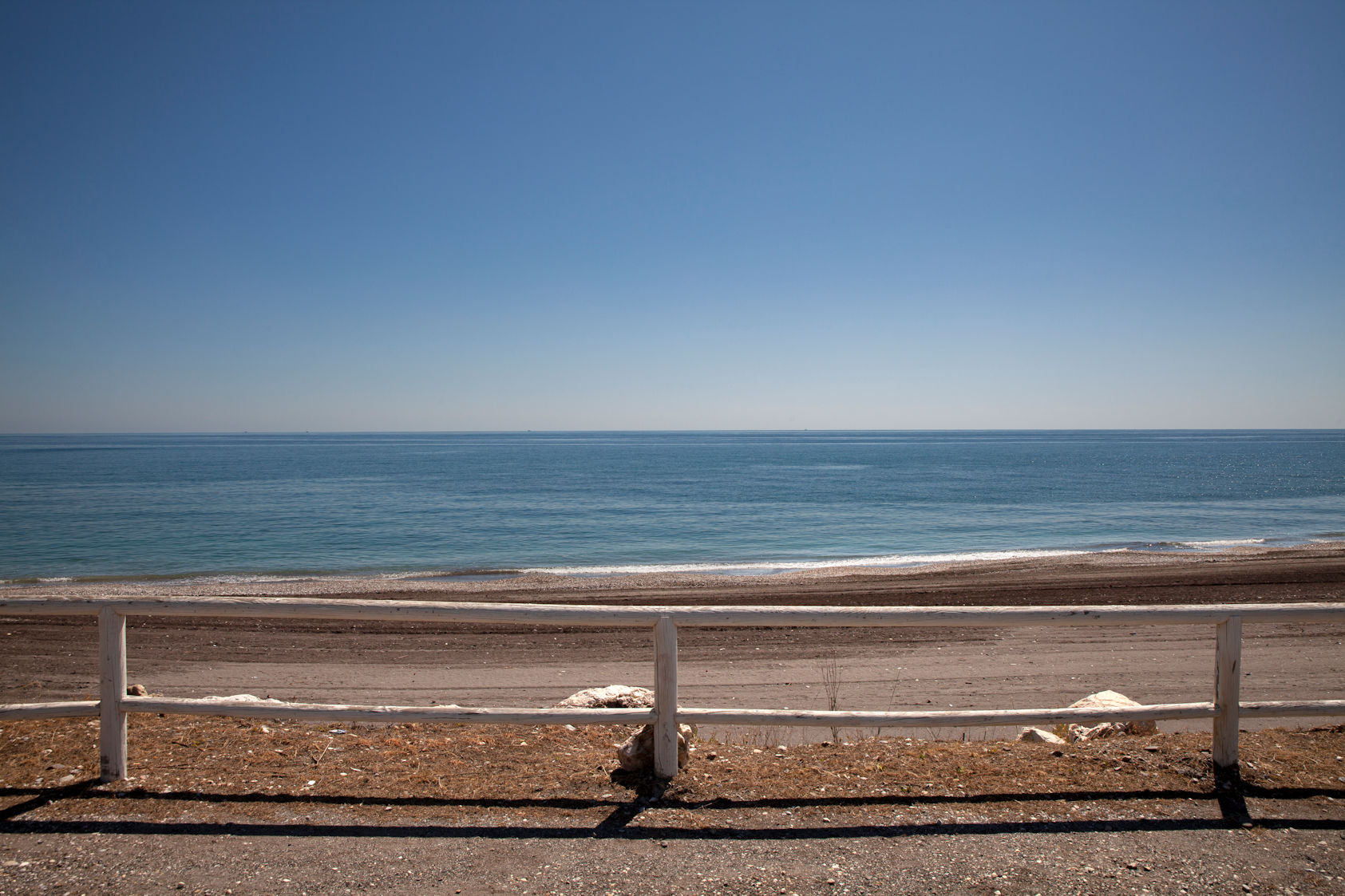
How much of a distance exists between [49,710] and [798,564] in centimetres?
2191

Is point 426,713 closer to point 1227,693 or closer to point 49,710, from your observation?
point 49,710

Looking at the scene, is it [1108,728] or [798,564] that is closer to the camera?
[1108,728]

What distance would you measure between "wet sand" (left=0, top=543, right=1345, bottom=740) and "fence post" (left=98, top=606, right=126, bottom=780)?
497 centimetres

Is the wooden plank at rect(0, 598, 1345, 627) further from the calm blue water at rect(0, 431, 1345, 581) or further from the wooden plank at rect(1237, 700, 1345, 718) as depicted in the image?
the calm blue water at rect(0, 431, 1345, 581)

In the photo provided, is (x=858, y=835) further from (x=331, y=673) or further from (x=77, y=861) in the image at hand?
(x=331, y=673)

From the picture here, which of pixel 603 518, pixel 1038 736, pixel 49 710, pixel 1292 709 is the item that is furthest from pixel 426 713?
pixel 603 518

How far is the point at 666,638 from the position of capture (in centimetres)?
434

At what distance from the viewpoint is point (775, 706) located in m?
8.92

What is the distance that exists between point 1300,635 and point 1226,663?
10448 mm

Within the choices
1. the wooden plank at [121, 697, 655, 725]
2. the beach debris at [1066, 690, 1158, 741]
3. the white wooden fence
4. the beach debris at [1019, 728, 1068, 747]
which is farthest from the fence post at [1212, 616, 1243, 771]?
the wooden plank at [121, 697, 655, 725]

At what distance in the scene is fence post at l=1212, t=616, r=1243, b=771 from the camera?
4402mm

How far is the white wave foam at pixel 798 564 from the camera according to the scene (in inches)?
913

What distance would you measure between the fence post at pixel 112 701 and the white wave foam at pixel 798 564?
18.1 metres

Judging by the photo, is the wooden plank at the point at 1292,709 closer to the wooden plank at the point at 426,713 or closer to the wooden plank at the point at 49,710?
the wooden plank at the point at 426,713
